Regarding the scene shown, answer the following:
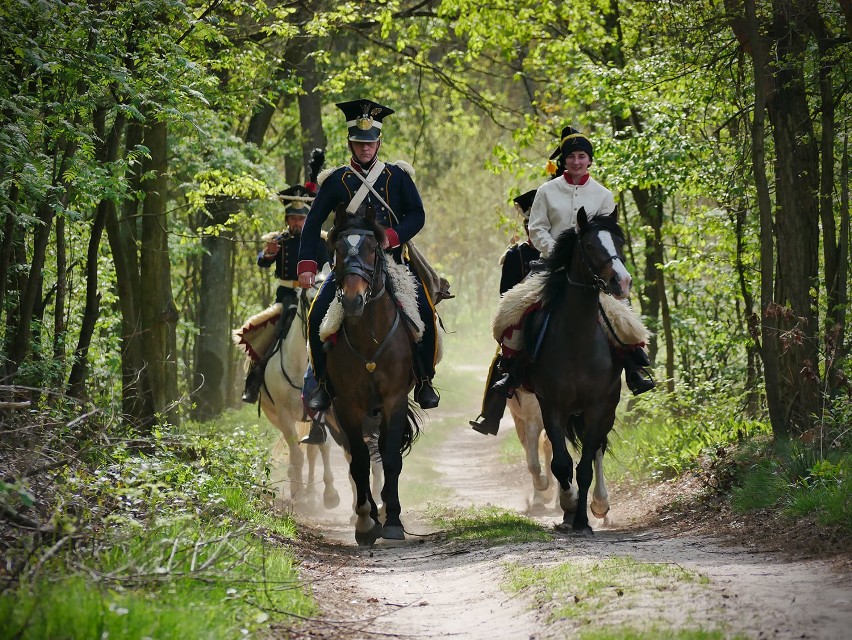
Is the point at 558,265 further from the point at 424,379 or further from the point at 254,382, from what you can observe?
the point at 254,382

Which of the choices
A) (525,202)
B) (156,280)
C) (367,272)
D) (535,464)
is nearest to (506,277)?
(525,202)

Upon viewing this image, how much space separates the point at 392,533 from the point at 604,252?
322 centimetres

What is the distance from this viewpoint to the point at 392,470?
968cm

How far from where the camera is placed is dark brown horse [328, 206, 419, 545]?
30.7 feet

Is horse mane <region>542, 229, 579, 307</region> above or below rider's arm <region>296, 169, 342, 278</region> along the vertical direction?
below

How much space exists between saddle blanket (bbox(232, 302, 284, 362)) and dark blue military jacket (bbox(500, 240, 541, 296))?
309 cm

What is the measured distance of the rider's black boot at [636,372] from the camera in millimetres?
10375

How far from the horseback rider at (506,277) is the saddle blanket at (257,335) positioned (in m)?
3.11

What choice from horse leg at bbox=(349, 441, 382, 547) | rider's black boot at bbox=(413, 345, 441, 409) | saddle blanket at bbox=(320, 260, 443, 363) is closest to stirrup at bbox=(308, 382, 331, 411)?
horse leg at bbox=(349, 441, 382, 547)

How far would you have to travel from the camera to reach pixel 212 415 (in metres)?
21.5

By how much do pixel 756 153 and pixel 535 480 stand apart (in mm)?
4733

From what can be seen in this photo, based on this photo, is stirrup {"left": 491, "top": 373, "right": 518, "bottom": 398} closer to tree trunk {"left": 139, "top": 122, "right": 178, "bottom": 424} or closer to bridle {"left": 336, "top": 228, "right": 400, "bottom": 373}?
bridle {"left": 336, "top": 228, "right": 400, "bottom": 373}

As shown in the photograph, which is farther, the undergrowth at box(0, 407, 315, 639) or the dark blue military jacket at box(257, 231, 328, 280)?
the dark blue military jacket at box(257, 231, 328, 280)

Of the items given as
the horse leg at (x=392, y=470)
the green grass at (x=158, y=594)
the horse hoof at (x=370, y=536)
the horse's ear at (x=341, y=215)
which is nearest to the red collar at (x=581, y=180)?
the horse's ear at (x=341, y=215)
